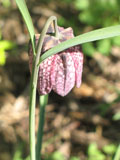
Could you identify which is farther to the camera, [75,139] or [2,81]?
[2,81]

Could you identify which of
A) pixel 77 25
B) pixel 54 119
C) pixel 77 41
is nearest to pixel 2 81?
pixel 54 119

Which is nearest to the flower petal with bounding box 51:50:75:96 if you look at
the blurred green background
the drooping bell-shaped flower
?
the drooping bell-shaped flower

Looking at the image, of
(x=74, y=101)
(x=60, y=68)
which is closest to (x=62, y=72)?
(x=60, y=68)

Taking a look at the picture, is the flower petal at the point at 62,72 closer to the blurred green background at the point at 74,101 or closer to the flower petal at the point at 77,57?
the flower petal at the point at 77,57

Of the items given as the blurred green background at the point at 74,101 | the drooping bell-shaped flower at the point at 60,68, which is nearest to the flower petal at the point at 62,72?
the drooping bell-shaped flower at the point at 60,68

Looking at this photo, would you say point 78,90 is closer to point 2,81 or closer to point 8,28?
point 2,81

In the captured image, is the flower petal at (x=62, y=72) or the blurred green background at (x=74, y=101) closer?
the flower petal at (x=62, y=72)
